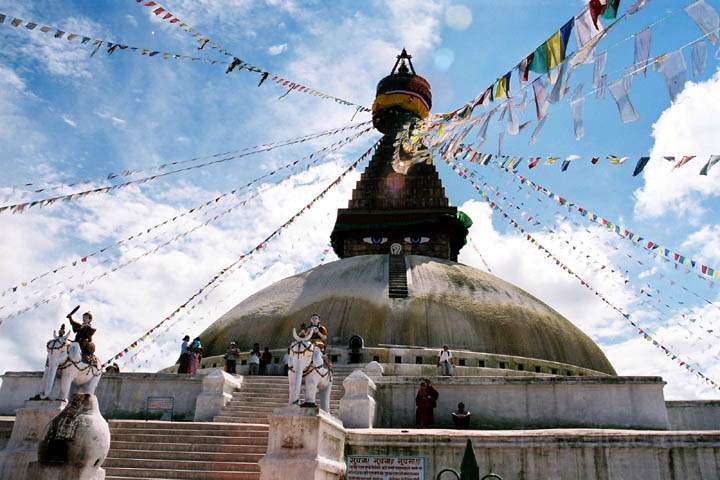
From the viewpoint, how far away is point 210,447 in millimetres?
10961

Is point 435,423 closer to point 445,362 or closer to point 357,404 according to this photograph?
point 357,404

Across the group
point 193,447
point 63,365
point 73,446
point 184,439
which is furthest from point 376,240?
point 73,446

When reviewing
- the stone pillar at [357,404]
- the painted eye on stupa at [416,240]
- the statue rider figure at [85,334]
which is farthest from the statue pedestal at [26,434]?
the painted eye on stupa at [416,240]

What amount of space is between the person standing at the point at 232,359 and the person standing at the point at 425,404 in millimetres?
5980

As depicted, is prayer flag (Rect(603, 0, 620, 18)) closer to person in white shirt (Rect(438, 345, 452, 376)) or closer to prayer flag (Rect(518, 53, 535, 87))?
prayer flag (Rect(518, 53, 535, 87))

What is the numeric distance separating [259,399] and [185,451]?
2.92 meters

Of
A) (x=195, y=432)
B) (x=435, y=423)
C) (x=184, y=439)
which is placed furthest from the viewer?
(x=435, y=423)

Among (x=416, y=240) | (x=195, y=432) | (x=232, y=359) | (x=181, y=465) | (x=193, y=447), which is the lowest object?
(x=181, y=465)

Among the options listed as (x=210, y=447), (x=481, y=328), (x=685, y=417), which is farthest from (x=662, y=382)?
(x=210, y=447)

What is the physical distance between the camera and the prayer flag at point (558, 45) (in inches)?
342

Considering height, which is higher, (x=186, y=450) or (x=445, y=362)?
(x=445, y=362)

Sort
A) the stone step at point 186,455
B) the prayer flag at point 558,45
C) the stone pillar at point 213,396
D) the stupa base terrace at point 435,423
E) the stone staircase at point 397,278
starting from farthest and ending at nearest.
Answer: the stone staircase at point 397,278, the stone pillar at point 213,396, the stone step at point 186,455, the stupa base terrace at point 435,423, the prayer flag at point 558,45

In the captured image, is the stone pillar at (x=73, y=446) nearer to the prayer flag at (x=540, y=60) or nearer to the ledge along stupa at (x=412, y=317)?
the prayer flag at (x=540, y=60)

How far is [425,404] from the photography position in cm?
1318
